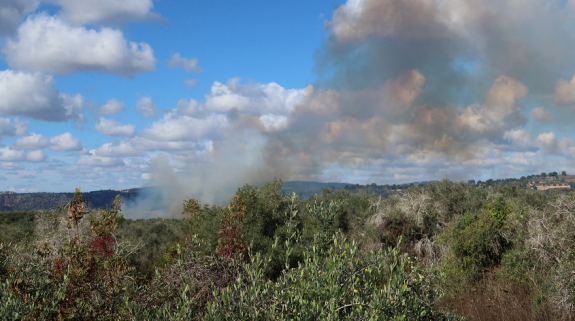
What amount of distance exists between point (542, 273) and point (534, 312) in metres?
3.28

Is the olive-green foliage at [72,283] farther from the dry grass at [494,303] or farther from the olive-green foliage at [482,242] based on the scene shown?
the olive-green foliage at [482,242]

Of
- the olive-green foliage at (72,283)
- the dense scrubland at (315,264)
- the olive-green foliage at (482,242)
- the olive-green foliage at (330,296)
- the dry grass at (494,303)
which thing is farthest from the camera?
the olive-green foliage at (482,242)

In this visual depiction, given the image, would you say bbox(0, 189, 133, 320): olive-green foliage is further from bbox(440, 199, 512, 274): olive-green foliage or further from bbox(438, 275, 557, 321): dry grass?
bbox(440, 199, 512, 274): olive-green foliage

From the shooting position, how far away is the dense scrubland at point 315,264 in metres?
4.81

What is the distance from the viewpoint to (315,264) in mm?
5012

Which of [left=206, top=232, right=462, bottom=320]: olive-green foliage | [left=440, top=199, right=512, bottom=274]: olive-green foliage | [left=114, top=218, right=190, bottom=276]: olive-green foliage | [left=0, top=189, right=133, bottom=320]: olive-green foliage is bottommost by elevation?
[left=114, top=218, right=190, bottom=276]: olive-green foliage

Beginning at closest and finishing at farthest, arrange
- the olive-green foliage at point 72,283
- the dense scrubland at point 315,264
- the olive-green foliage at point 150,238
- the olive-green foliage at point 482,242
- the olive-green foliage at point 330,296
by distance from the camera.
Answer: the olive-green foliage at point 330,296 → the dense scrubland at point 315,264 → the olive-green foliage at point 72,283 → the olive-green foliage at point 482,242 → the olive-green foliage at point 150,238

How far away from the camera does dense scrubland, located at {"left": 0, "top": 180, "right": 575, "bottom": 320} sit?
15.8 ft

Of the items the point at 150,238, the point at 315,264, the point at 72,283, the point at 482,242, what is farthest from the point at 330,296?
the point at 150,238

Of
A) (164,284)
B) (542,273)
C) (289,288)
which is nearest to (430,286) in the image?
(289,288)

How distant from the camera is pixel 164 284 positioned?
18.8 feet

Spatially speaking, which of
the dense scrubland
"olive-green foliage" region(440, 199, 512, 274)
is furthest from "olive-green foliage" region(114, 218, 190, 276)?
"olive-green foliage" region(440, 199, 512, 274)

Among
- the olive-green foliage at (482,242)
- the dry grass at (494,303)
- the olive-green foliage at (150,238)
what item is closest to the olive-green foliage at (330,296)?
the dry grass at (494,303)

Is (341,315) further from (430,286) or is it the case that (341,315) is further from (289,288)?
(430,286)
